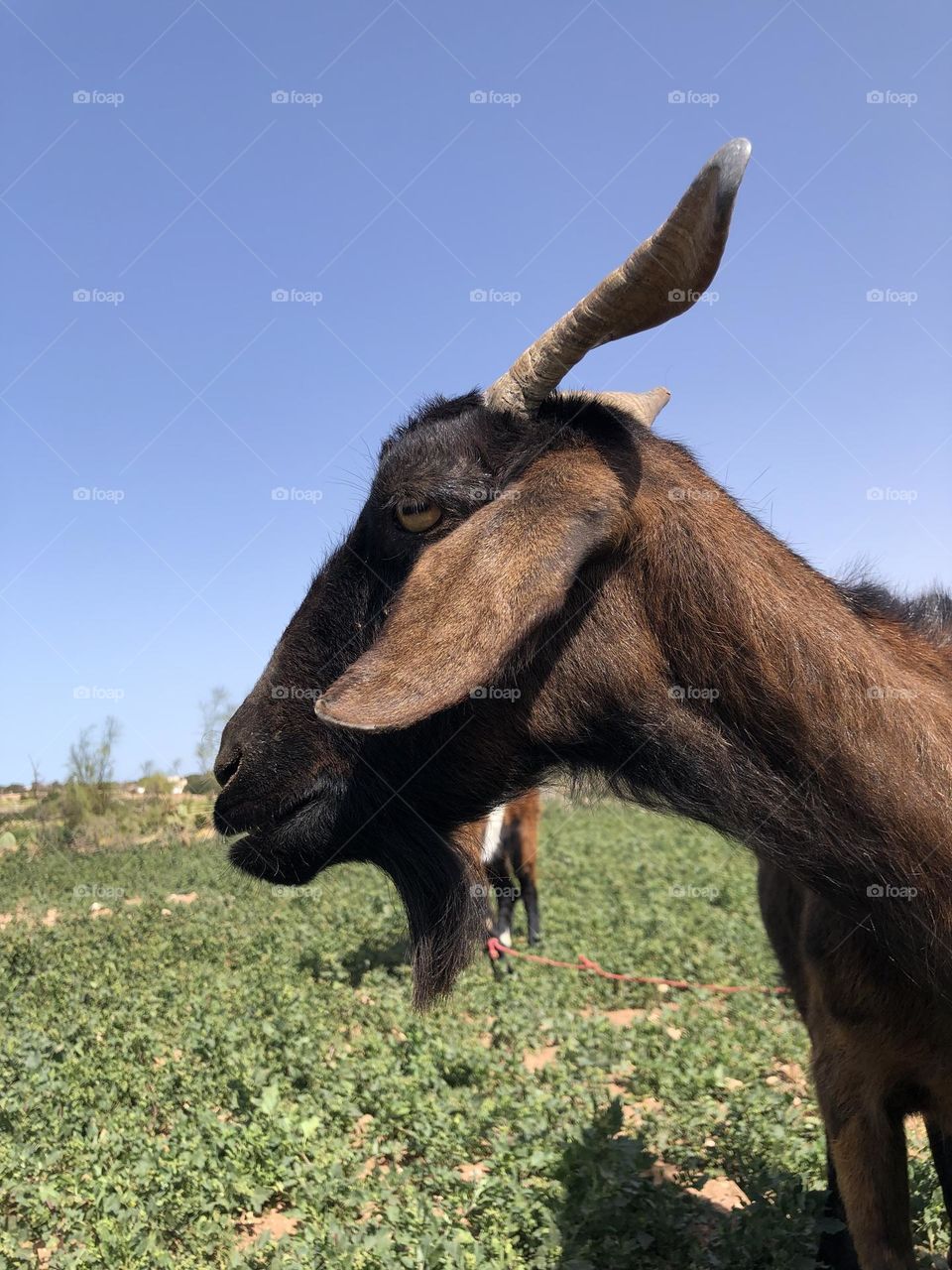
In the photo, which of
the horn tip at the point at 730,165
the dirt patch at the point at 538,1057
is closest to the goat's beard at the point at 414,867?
the horn tip at the point at 730,165

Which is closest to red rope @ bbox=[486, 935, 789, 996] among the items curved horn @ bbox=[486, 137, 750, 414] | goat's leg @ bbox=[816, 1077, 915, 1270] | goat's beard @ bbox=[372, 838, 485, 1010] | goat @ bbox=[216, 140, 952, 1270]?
goat's leg @ bbox=[816, 1077, 915, 1270]

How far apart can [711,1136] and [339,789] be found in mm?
3752

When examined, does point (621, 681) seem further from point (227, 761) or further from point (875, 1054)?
point (875, 1054)

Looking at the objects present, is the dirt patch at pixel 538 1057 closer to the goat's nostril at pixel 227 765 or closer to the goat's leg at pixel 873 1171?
the goat's leg at pixel 873 1171

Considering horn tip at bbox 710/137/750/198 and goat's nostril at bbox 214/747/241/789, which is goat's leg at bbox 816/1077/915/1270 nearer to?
goat's nostril at bbox 214/747/241/789

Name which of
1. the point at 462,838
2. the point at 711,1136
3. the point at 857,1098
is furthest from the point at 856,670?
the point at 711,1136

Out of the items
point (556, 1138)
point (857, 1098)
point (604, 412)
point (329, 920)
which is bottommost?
point (329, 920)

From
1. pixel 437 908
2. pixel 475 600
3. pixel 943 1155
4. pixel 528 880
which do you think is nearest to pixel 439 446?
pixel 475 600

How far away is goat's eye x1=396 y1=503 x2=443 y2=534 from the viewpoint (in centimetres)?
265

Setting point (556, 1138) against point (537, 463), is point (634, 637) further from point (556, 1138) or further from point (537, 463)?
point (556, 1138)

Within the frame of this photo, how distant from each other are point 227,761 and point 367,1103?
3.46 m

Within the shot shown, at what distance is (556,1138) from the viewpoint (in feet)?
16.3

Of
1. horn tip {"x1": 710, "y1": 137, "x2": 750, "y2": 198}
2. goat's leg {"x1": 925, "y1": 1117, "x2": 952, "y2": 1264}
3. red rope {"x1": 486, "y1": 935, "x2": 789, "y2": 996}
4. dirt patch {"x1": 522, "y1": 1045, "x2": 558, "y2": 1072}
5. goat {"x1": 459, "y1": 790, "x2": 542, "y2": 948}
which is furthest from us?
goat {"x1": 459, "y1": 790, "x2": 542, "y2": 948}

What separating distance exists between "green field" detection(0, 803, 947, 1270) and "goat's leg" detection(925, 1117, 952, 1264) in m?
0.78
